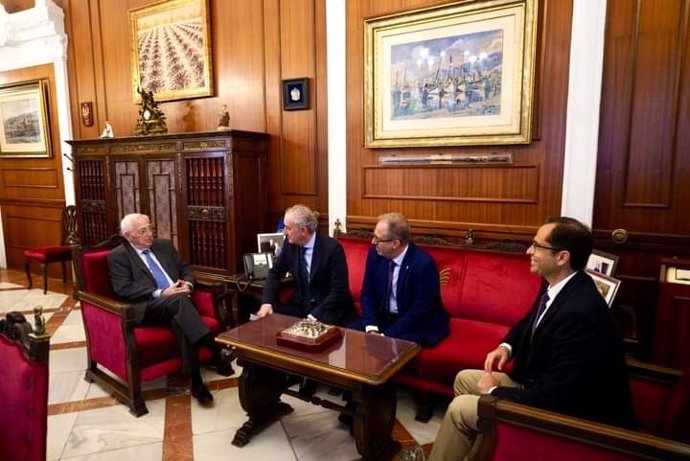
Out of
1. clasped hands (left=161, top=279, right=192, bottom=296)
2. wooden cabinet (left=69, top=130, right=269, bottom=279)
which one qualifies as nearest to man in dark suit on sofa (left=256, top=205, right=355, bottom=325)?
clasped hands (left=161, top=279, right=192, bottom=296)

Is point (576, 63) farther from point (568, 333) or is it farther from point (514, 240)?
point (568, 333)

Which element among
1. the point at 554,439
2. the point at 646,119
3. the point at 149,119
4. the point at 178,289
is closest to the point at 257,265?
the point at 178,289

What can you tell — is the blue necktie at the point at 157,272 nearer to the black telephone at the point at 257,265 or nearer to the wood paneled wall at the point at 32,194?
the black telephone at the point at 257,265

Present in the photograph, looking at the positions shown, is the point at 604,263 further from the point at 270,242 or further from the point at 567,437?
the point at 270,242

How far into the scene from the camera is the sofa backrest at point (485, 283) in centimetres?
272

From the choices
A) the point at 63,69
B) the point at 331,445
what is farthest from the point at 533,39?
the point at 63,69

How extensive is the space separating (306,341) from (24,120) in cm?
584

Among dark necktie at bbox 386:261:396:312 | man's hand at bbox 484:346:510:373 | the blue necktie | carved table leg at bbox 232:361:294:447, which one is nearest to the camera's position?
man's hand at bbox 484:346:510:373

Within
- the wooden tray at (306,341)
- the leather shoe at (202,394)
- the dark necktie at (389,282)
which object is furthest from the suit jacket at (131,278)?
the dark necktie at (389,282)

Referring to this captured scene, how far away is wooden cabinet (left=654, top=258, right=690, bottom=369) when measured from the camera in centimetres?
216

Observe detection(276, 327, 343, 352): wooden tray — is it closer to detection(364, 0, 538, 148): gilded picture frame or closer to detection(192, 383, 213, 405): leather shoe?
detection(192, 383, 213, 405): leather shoe

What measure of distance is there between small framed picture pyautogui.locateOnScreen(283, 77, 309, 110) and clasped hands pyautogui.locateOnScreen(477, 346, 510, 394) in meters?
2.64

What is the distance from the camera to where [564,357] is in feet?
4.85

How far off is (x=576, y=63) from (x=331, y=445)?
8.50 ft
